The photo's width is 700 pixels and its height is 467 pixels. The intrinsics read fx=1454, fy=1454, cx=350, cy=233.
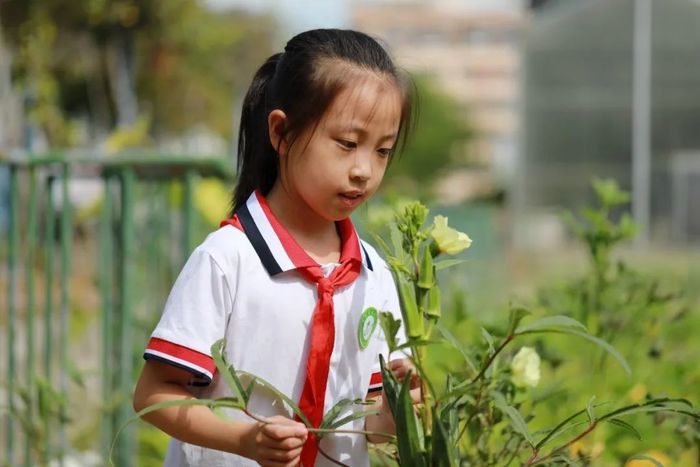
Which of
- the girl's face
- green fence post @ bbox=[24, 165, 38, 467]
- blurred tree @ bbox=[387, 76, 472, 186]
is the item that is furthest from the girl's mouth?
blurred tree @ bbox=[387, 76, 472, 186]

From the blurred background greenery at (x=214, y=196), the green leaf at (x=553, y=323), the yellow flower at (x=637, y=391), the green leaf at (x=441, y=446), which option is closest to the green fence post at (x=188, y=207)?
the blurred background greenery at (x=214, y=196)

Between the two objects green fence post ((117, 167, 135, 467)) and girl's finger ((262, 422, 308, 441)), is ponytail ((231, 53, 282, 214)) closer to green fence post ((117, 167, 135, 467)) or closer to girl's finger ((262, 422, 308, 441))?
girl's finger ((262, 422, 308, 441))

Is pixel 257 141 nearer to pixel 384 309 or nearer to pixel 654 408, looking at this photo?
pixel 384 309

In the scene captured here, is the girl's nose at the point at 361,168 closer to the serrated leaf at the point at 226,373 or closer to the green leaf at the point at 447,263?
the green leaf at the point at 447,263

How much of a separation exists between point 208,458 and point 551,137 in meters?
18.4

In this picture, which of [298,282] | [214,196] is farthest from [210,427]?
[214,196]

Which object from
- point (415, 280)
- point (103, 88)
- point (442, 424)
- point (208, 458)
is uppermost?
point (415, 280)

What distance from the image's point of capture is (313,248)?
1.96 meters

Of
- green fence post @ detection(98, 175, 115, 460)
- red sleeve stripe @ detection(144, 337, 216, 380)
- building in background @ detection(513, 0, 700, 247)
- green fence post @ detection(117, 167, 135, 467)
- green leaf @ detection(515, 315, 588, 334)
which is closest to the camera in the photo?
green leaf @ detection(515, 315, 588, 334)

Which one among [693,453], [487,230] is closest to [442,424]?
[693,453]

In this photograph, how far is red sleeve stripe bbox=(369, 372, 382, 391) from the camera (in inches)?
78.6

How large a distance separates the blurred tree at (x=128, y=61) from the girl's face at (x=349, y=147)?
15.2ft

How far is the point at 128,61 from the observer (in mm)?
22000

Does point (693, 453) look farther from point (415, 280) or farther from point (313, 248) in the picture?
point (415, 280)
